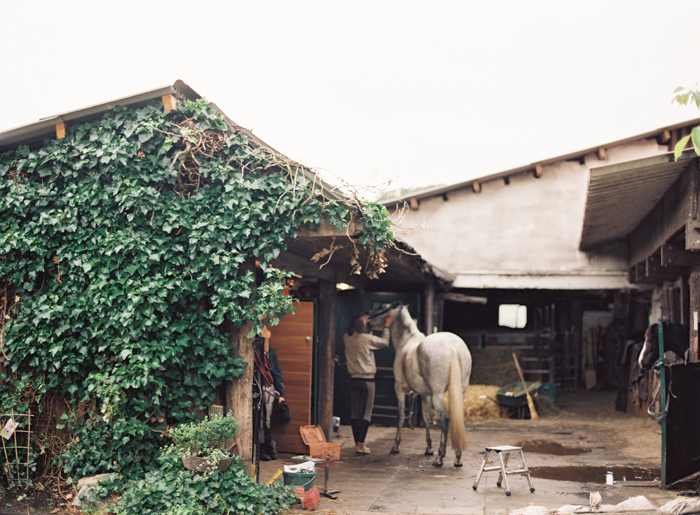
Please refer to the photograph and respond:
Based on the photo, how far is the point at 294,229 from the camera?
6.10 meters

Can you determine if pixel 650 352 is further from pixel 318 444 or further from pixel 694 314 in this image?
pixel 318 444

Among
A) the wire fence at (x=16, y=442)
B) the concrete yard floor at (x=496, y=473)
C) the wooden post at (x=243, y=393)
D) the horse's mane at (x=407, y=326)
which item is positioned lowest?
the concrete yard floor at (x=496, y=473)

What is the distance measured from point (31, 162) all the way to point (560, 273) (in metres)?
11.2

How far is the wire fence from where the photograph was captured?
6.16 m

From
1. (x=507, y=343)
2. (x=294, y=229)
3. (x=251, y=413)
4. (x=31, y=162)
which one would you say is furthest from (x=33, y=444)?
(x=507, y=343)

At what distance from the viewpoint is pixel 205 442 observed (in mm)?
5562

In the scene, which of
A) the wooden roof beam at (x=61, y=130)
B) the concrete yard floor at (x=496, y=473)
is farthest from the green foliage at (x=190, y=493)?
the wooden roof beam at (x=61, y=130)

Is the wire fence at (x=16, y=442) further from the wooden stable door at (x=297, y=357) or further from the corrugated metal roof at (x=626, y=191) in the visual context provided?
the corrugated metal roof at (x=626, y=191)

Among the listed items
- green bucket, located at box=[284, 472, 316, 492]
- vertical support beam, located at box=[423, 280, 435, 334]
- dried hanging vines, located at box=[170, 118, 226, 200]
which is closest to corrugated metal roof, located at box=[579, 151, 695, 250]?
vertical support beam, located at box=[423, 280, 435, 334]

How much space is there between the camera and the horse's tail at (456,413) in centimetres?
773

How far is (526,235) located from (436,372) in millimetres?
6770

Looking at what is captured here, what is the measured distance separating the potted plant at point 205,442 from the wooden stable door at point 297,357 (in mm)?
3202

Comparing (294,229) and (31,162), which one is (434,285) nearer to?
(294,229)

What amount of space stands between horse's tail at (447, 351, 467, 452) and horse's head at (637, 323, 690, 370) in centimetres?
327
